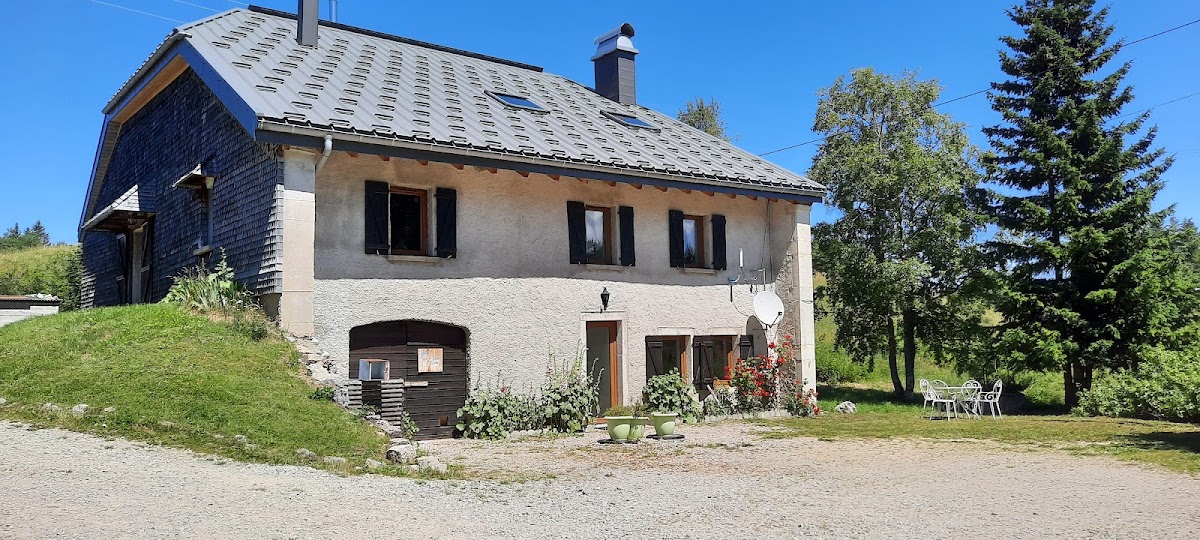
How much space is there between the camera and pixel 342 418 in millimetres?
9914

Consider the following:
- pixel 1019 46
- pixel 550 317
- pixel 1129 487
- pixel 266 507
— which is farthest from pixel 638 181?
pixel 1019 46

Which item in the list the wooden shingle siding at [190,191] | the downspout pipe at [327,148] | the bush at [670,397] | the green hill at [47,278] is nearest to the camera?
the downspout pipe at [327,148]

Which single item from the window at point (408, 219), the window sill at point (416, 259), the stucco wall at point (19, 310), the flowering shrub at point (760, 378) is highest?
the window at point (408, 219)

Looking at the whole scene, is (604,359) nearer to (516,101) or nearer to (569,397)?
(569,397)

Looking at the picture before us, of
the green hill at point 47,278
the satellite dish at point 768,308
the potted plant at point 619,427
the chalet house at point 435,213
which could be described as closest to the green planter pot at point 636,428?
the potted plant at point 619,427

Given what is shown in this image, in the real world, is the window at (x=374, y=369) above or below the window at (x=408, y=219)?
below

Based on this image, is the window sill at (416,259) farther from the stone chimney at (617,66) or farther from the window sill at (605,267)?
the stone chimney at (617,66)

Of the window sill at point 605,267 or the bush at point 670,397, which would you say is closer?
the window sill at point 605,267

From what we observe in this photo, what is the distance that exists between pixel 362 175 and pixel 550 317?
3.72m

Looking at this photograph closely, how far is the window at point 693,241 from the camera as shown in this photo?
16.8 meters

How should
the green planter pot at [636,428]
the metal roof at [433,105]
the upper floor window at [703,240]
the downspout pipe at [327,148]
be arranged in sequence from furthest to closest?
1. the upper floor window at [703,240]
2. the metal roof at [433,105]
3. the green planter pot at [636,428]
4. the downspout pipe at [327,148]

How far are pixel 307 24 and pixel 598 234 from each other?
6514 mm

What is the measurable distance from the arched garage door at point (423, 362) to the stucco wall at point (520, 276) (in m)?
0.21

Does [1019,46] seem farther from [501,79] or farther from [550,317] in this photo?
[550,317]
